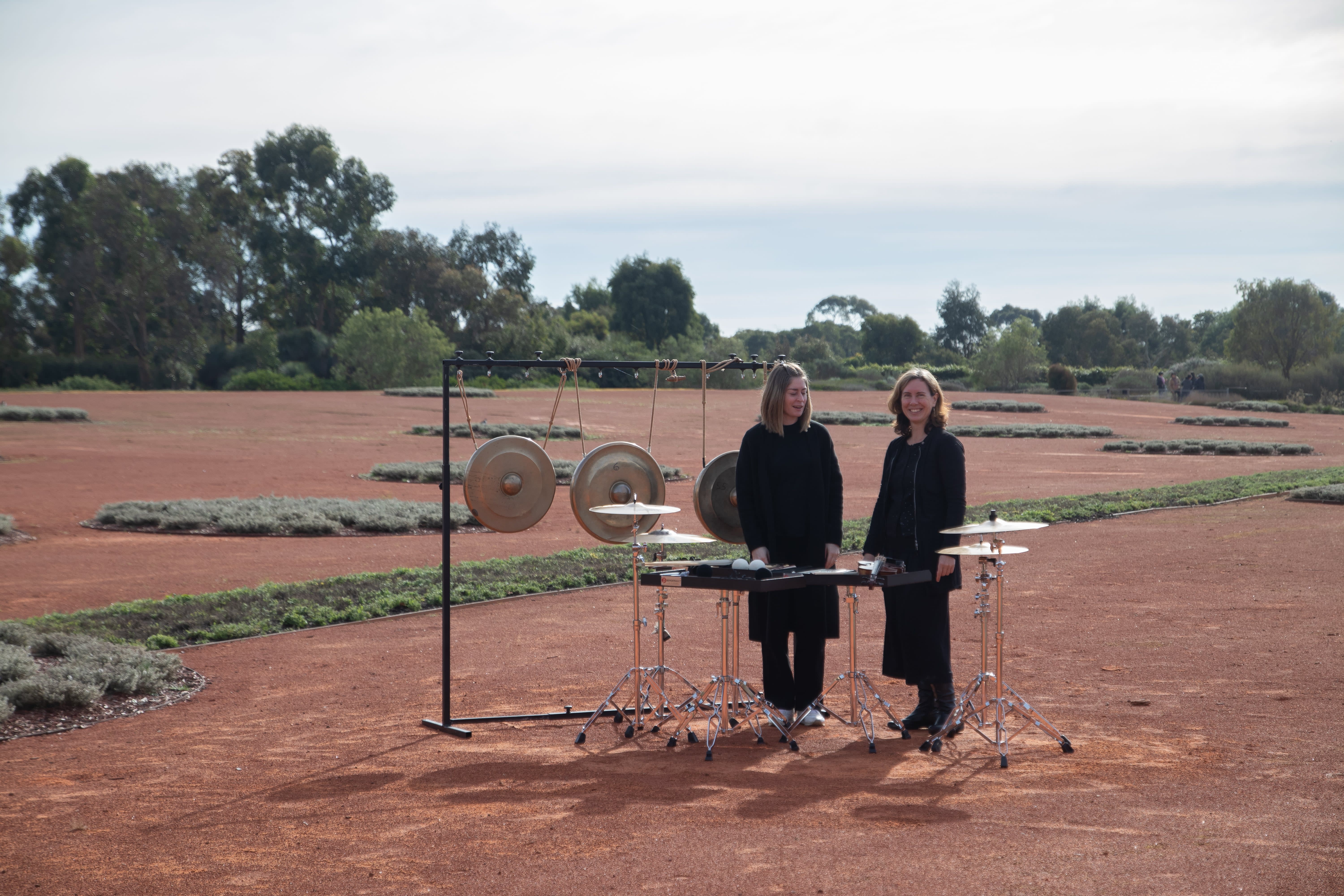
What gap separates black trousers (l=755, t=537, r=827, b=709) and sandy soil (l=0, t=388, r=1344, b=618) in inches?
334

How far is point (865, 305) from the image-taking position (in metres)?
161

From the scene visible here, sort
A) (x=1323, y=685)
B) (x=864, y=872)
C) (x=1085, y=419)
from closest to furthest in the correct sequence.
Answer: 1. (x=864, y=872)
2. (x=1323, y=685)
3. (x=1085, y=419)

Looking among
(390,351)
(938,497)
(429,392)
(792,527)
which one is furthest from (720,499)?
(390,351)

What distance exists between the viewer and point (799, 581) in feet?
21.2

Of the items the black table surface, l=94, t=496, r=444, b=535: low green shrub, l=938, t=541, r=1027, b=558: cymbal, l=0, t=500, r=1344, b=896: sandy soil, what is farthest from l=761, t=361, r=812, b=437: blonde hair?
l=94, t=496, r=444, b=535: low green shrub

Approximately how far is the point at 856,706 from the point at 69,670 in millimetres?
5997

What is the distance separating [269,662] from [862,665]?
521 centimetres

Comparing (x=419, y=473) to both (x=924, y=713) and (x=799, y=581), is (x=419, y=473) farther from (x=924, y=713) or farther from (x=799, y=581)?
(x=799, y=581)

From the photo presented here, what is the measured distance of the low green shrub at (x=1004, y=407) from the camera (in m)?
53.5

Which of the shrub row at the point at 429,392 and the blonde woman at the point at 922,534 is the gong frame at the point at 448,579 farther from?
the shrub row at the point at 429,392

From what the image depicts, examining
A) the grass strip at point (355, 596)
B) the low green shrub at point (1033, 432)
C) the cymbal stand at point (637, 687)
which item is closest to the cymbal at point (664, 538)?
the cymbal stand at point (637, 687)

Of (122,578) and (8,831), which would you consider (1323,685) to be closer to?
(8,831)

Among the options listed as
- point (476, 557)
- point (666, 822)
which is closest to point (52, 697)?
point (666, 822)

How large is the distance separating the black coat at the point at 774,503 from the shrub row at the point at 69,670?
494 centimetres
